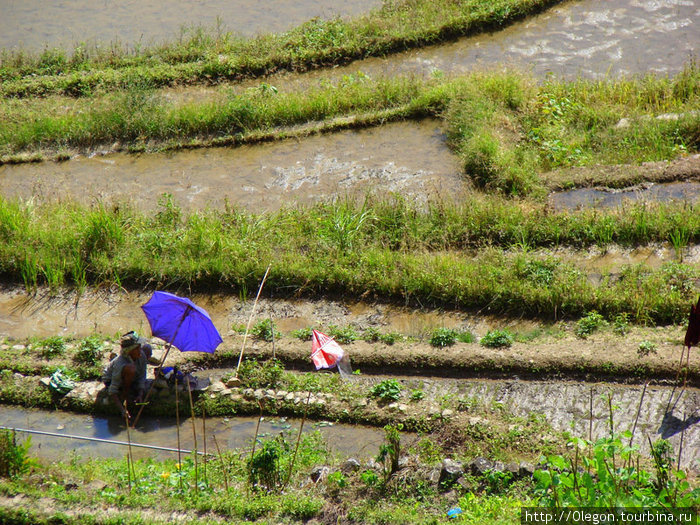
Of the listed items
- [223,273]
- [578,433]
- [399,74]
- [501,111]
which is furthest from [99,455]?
[399,74]

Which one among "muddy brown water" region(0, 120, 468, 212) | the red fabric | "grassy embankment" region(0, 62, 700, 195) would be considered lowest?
the red fabric

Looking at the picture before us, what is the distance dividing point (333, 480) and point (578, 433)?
199cm

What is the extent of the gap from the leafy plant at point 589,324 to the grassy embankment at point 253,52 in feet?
23.2

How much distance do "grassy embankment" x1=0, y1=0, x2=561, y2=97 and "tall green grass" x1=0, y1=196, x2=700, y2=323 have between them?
4.18 meters

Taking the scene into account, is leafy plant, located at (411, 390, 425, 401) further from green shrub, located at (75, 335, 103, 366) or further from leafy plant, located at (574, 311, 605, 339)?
green shrub, located at (75, 335, 103, 366)

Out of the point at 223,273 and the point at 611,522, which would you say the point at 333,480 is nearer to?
the point at 611,522

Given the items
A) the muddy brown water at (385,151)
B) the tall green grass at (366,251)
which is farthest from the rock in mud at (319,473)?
the muddy brown water at (385,151)

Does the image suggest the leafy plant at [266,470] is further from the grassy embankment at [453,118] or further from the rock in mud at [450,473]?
the grassy embankment at [453,118]

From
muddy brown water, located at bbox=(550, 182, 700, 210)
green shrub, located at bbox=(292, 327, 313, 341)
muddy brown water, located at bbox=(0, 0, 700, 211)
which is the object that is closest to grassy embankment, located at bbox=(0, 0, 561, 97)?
muddy brown water, located at bbox=(0, 0, 700, 211)

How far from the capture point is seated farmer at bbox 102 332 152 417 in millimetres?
6152

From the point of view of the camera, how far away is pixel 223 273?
7895 mm

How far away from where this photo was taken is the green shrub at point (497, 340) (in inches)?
260

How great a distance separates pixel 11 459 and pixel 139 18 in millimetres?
10733

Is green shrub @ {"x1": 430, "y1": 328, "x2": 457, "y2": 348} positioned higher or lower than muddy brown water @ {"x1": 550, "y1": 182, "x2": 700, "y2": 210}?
lower
